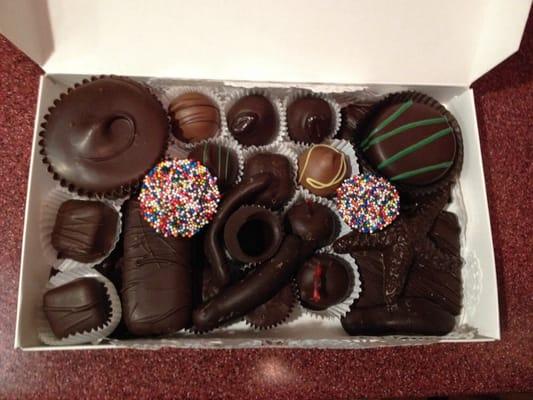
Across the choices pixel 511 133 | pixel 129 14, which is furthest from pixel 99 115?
pixel 511 133

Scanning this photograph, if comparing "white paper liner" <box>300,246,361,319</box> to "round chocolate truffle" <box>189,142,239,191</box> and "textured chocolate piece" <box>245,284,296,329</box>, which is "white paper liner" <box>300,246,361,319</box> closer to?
"textured chocolate piece" <box>245,284,296,329</box>

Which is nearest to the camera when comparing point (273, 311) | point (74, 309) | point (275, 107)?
point (74, 309)

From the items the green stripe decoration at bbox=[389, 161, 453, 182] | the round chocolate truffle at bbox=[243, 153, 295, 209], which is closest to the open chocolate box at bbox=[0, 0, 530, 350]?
the green stripe decoration at bbox=[389, 161, 453, 182]

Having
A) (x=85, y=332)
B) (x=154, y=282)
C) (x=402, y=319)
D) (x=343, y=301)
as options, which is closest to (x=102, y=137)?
(x=154, y=282)

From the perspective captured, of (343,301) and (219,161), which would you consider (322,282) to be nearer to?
(343,301)

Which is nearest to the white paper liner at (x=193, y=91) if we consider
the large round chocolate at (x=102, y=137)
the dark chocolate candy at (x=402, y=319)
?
the large round chocolate at (x=102, y=137)
